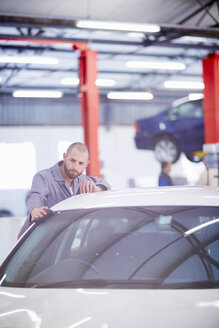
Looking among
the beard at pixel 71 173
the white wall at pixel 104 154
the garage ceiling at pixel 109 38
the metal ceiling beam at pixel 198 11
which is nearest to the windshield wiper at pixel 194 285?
the beard at pixel 71 173

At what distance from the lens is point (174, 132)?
49.1ft

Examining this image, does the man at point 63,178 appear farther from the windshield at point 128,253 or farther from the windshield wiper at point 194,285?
the windshield wiper at point 194,285

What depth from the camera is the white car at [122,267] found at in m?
1.99

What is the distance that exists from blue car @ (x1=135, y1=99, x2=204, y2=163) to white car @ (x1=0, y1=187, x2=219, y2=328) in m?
11.8

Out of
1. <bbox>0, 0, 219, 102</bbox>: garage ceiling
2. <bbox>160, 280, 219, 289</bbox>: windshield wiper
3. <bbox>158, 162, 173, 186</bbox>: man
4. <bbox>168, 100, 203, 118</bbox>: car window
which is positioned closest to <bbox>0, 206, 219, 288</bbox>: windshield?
<bbox>160, 280, 219, 289</bbox>: windshield wiper

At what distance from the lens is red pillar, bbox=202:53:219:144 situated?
1430 cm

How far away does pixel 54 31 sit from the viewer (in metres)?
14.9

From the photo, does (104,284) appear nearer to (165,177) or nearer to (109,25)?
(109,25)

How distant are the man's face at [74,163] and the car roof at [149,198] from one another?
3.26 feet

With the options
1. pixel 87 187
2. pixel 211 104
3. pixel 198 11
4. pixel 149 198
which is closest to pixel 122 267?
pixel 149 198

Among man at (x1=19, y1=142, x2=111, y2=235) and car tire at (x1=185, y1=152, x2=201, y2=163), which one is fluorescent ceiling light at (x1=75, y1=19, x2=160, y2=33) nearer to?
car tire at (x1=185, y1=152, x2=201, y2=163)

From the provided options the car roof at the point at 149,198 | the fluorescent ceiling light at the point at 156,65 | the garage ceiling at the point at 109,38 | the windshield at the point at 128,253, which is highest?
the garage ceiling at the point at 109,38

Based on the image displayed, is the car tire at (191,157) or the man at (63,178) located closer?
the man at (63,178)

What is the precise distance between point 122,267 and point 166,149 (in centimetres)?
1307
